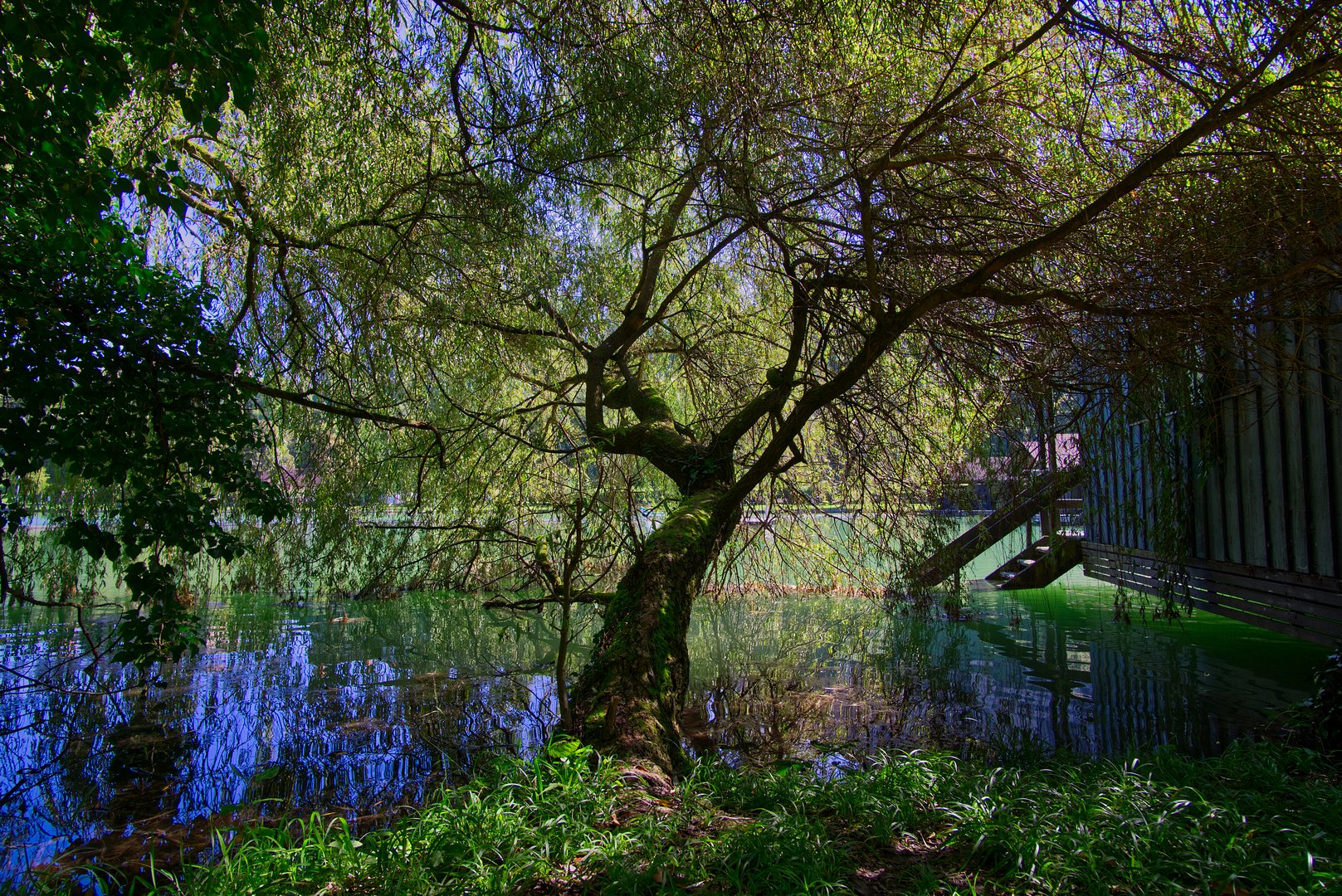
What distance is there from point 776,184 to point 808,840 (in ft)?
10.5

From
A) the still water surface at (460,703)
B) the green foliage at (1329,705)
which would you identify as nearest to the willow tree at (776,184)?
the still water surface at (460,703)

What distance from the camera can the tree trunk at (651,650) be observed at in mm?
3568

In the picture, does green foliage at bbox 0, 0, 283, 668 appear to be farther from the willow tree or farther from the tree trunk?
the tree trunk

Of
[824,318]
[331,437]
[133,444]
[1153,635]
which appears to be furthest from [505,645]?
[1153,635]

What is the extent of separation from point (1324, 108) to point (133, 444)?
5.16 metres

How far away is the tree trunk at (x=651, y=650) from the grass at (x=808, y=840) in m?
0.31

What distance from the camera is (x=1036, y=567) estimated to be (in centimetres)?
1156

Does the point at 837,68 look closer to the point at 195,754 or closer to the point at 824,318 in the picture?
the point at 824,318

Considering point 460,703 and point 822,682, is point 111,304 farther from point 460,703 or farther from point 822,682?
point 822,682

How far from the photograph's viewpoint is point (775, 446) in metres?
4.78

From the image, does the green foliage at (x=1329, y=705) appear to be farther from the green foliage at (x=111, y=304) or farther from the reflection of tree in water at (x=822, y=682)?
the green foliage at (x=111, y=304)

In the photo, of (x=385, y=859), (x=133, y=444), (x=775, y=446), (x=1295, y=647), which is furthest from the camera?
(x=1295, y=647)

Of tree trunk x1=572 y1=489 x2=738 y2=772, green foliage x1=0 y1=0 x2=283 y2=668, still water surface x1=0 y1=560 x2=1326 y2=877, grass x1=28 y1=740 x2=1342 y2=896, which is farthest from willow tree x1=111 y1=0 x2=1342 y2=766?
still water surface x1=0 y1=560 x2=1326 y2=877

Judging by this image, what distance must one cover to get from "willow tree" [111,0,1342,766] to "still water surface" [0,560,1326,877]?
4.36 feet
